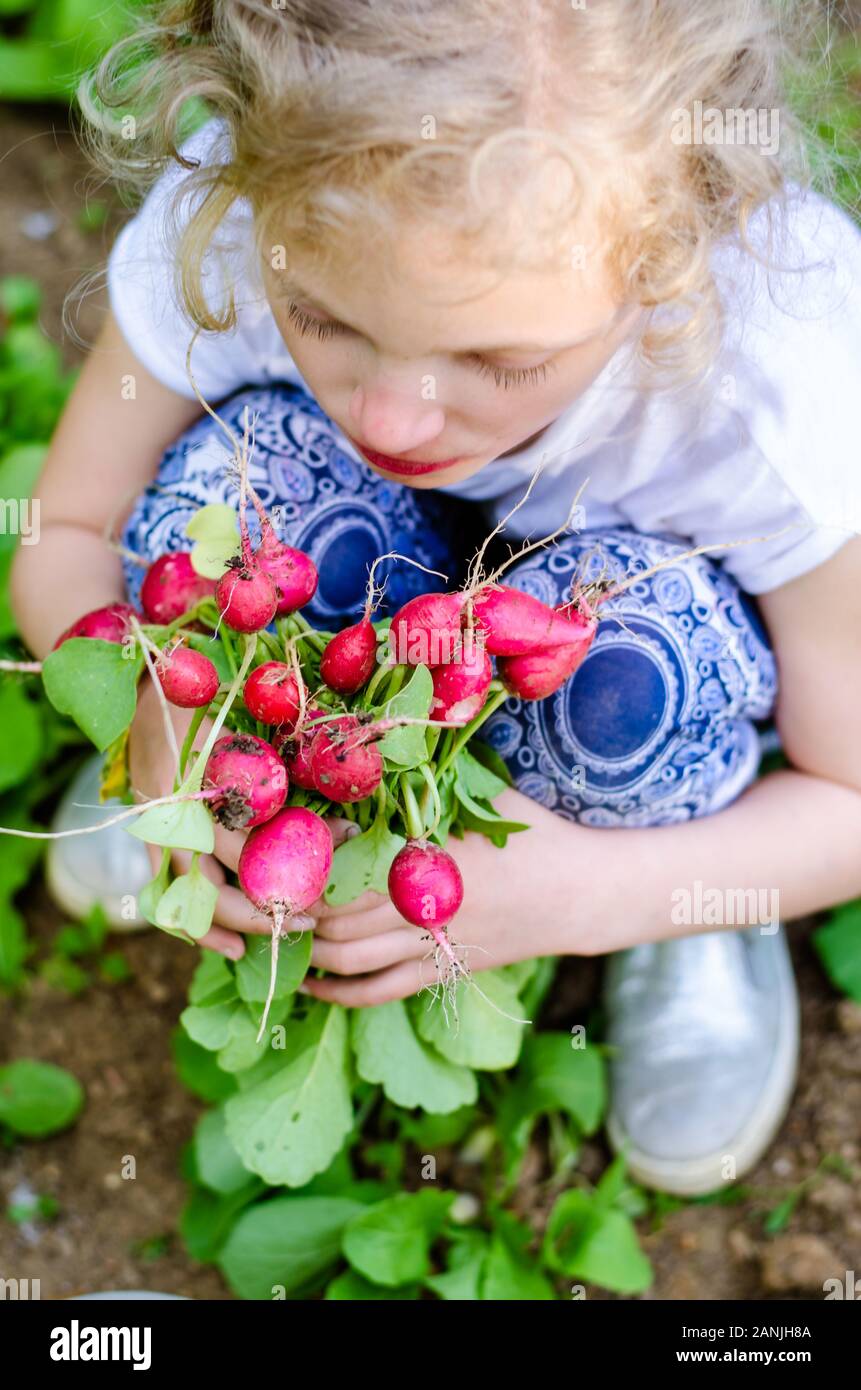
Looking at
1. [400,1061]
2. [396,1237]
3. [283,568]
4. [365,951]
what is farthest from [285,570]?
[396,1237]

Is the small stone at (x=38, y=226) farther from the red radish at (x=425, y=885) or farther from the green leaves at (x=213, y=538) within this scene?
the red radish at (x=425, y=885)

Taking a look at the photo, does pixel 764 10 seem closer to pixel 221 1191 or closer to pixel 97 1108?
pixel 221 1191

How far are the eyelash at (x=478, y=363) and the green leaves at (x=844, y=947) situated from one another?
2.79 ft

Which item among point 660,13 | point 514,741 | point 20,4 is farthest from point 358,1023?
point 20,4

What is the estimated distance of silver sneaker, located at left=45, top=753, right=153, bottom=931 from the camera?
1.37 metres

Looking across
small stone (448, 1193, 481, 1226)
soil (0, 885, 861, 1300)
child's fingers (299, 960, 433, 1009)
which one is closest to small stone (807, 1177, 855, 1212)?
soil (0, 885, 861, 1300)

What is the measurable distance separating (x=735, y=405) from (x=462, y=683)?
13.7 inches

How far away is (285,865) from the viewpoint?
729 millimetres

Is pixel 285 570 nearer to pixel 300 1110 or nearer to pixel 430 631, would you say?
pixel 430 631

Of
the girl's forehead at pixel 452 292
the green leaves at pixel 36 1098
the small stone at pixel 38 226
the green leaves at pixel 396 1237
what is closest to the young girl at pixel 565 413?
the girl's forehead at pixel 452 292

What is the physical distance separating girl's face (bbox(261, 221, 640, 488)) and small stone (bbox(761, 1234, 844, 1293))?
2.81ft

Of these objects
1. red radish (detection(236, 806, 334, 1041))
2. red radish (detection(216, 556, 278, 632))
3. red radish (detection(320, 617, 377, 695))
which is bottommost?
red radish (detection(236, 806, 334, 1041))

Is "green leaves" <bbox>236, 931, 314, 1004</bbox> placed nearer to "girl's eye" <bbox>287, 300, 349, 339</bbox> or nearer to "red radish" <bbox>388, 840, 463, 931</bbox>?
"red radish" <bbox>388, 840, 463, 931</bbox>
